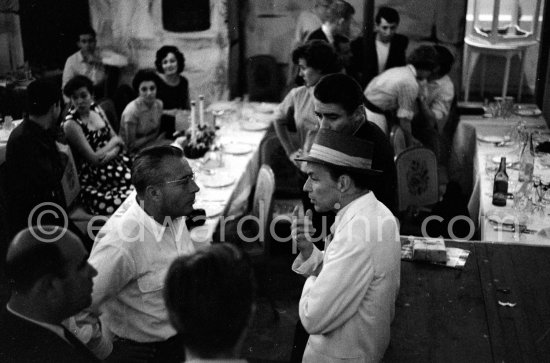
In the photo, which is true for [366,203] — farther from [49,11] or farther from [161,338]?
→ [49,11]

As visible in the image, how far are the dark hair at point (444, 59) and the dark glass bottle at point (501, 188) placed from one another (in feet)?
6.65

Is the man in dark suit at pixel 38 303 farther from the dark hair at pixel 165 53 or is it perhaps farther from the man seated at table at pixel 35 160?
the dark hair at pixel 165 53

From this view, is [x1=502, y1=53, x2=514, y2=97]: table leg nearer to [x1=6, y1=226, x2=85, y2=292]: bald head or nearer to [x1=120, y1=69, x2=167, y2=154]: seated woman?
[x1=120, y1=69, x2=167, y2=154]: seated woman

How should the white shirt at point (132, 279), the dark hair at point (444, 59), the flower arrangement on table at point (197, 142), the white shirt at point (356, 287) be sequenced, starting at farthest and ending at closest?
the dark hair at point (444, 59), the flower arrangement on table at point (197, 142), the white shirt at point (132, 279), the white shirt at point (356, 287)

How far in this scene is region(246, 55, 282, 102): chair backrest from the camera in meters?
6.64

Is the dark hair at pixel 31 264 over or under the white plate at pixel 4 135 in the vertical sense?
over

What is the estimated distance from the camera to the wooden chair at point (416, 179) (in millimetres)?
4105

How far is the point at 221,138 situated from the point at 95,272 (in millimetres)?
3161

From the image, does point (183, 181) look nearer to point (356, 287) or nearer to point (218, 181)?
point (356, 287)

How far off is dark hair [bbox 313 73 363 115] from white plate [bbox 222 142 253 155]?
1659 mm

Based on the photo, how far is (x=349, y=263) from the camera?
1859mm

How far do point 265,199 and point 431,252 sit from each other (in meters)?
1.14

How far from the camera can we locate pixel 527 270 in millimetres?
2633

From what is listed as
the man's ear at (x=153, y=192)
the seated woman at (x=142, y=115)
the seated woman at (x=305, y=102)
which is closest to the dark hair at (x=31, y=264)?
the man's ear at (x=153, y=192)
